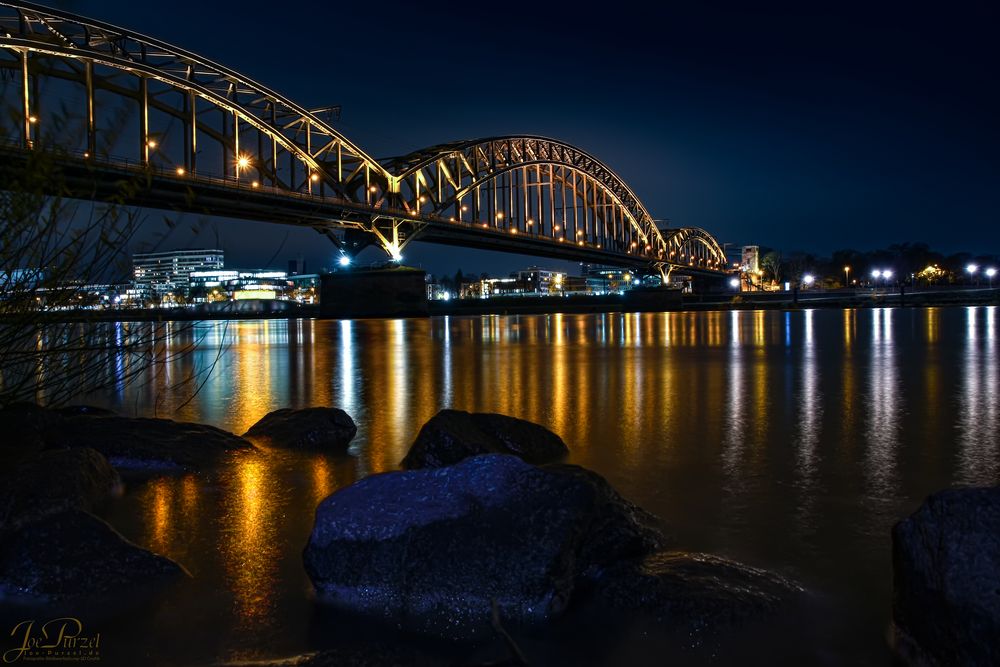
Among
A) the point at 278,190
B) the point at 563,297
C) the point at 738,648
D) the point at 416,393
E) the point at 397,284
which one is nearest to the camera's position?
the point at 738,648

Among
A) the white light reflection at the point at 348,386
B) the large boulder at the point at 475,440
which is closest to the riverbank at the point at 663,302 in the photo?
the white light reflection at the point at 348,386

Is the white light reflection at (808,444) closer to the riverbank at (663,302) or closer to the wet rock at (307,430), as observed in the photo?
the wet rock at (307,430)

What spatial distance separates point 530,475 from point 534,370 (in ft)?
49.3

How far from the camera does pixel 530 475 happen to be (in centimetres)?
490

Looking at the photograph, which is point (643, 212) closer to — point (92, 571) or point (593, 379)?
point (593, 379)

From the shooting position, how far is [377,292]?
2965 inches

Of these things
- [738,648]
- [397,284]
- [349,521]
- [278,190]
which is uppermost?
[278,190]

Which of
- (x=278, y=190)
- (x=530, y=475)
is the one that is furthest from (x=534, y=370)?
(x=278, y=190)

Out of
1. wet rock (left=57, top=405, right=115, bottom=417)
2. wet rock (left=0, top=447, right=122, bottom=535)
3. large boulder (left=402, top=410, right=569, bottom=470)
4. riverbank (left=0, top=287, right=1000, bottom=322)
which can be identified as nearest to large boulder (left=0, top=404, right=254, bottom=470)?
wet rock (left=0, top=447, right=122, bottom=535)

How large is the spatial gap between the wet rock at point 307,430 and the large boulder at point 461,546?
4.79 metres

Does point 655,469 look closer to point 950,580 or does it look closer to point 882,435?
point 882,435

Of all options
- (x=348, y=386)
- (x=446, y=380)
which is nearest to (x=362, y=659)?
(x=348, y=386)

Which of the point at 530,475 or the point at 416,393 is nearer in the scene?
the point at 530,475

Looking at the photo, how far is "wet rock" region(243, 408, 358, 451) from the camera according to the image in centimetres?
962
